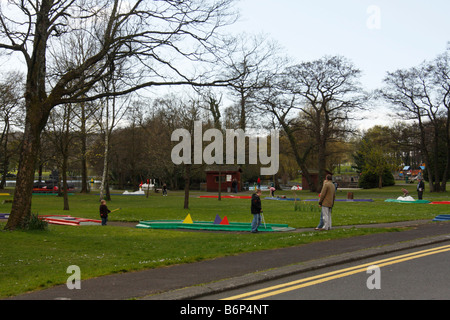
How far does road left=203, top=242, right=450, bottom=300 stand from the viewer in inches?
269

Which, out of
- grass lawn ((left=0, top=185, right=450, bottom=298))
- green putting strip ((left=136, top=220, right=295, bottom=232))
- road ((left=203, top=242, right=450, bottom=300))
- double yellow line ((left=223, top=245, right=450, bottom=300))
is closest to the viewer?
road ((left=203, top=242, right=450, bottom=300))

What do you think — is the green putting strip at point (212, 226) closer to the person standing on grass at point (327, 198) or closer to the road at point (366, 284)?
the person standing on grass at point (327, 198)

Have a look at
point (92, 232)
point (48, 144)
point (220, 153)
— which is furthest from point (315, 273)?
point (48, 144)

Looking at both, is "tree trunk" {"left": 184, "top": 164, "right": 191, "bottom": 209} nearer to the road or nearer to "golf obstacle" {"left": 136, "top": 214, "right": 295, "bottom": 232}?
"golf obstacle" {"left": 136, "top": 214, "right": 295, "bottom": 232}

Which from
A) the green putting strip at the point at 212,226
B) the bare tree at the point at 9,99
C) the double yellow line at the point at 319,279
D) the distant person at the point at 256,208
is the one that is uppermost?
the bare tree at the point at 9,99

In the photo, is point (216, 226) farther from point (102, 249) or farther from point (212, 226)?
point (102, 249)

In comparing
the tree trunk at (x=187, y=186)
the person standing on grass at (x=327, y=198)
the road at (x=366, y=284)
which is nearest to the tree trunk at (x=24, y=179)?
the person standing on grass at (x=327, y=198)

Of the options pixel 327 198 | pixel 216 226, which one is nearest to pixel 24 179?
pixel 216 226

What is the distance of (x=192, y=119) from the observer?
107 feet

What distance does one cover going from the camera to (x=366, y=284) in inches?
294

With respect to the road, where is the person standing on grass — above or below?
above

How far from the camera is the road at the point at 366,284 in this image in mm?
6820

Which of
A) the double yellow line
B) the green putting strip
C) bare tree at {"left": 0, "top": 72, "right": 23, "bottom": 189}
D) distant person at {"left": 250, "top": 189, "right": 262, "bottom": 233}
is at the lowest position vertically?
the green putting strip

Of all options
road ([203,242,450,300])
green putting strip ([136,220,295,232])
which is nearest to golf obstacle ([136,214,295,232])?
green putting strip ([136,220,295,232])
